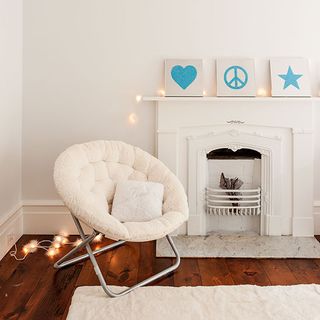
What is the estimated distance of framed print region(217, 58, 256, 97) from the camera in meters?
3.35

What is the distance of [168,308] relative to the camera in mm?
2191

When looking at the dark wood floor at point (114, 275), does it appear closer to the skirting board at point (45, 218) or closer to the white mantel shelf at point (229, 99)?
the skirting board at point (45, 218)

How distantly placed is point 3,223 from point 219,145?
179 cm

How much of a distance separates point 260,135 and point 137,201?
1282 millimetres

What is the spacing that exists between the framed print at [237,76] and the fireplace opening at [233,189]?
0.52 metres

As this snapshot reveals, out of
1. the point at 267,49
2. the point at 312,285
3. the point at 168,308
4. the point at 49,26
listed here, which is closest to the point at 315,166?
the point at 267,49

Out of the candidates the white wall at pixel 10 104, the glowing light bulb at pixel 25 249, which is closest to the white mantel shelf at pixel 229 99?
the white wall at pixel 10 104

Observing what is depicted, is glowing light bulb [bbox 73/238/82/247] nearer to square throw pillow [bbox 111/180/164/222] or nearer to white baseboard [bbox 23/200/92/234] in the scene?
white baseboard [bbox 23/200/92/234]

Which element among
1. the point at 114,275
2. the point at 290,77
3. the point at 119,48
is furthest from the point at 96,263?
the point at 290,77

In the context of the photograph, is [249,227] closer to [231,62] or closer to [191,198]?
[191,198]

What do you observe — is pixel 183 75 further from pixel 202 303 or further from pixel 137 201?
pixel 202 303

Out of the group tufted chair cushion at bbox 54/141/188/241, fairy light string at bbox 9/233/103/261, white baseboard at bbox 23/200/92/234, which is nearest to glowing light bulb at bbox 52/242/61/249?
fairy light string at bbox 9/233/103/261

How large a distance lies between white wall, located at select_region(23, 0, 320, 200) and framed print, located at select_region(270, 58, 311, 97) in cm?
7

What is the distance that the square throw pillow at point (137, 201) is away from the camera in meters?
2.63
